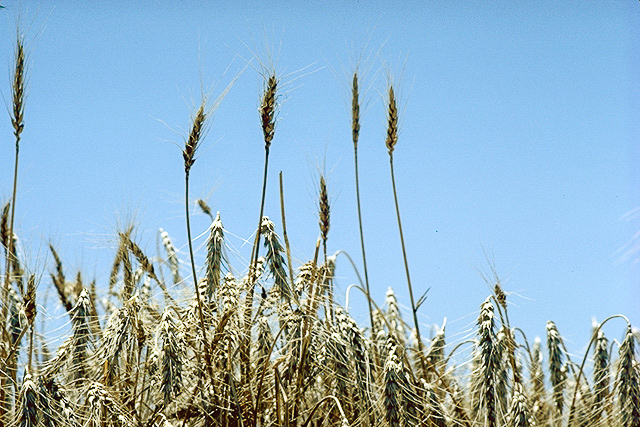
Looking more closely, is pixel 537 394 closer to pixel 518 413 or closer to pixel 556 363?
pixel 556 363

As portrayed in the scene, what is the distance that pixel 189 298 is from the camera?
3.09 meters

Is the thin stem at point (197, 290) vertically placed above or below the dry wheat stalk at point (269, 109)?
below

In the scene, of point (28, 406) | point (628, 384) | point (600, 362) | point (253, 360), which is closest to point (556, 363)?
point (600, 362)

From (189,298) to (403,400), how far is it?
96 centimetres

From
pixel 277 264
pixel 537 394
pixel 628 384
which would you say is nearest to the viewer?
pixel 277 264

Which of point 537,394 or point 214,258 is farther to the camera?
point 537,394

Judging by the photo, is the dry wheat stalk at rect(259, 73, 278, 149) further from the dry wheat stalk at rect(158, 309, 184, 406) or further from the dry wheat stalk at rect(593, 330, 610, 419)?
the dry wheat stalk at rect(593, 330, 610, 419)

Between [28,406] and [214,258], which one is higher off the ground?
[214,258]

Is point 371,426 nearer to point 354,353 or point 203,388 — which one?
point 354,353

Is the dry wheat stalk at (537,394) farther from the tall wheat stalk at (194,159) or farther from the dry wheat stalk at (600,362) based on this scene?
the tall wheat stalk at (194,159)

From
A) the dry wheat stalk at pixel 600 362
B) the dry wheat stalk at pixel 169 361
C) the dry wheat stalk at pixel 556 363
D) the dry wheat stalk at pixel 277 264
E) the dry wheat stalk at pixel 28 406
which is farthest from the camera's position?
the dry wheat stalk at pixel 556 363

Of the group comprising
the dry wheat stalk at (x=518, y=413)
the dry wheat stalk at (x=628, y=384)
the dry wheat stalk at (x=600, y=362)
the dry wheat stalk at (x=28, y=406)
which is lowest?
the dry wheat stalk at (x=28, y=406)

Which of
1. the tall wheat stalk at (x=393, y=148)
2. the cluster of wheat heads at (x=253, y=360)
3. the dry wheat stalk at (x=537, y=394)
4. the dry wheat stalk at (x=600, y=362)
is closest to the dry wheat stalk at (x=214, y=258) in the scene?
the cluster of wheat heads at (x=253, y=360)

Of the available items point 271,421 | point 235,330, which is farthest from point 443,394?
point 235,330
